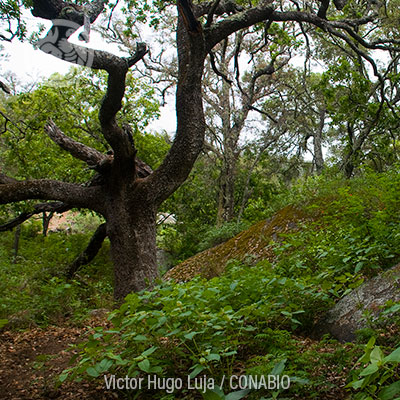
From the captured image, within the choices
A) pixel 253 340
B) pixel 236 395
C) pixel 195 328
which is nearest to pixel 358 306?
pixel 253 340

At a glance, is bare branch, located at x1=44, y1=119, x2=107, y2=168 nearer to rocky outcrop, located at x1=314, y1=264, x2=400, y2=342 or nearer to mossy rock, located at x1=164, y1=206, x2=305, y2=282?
mossy rock, located at x1=164, y1=206, x2=305, y2=282

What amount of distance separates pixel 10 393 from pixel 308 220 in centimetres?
558

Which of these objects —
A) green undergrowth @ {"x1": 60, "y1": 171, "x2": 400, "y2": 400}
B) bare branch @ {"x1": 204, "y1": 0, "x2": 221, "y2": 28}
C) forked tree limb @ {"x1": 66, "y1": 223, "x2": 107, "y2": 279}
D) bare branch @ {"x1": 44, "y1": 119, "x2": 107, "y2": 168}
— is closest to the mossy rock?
forked tree limb @ {"x1": 66, "y1": 223, "x2": 107, "y2": 279}

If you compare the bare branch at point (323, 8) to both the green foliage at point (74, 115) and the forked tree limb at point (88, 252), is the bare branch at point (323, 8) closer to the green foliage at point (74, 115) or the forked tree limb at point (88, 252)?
the forked tree limb at point (88, 252)

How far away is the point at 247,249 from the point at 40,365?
5.65 m

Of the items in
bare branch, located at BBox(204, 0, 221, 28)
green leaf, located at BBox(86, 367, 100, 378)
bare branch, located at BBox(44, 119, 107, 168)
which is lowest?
green leaf, located at BBox(86, 367, 100, 378)

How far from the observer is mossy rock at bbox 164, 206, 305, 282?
7094mm

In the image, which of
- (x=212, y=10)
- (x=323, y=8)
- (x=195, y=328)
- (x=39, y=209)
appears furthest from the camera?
(x=39, y=209)

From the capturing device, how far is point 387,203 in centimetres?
358

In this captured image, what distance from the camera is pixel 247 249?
7.76 meters

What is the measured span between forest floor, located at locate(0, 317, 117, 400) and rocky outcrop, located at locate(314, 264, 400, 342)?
171 centimetres

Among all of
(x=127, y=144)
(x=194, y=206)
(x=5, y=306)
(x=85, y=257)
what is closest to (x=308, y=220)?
(x=127, y=144)

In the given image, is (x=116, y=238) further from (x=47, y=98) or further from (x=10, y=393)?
(x=47, y=98)

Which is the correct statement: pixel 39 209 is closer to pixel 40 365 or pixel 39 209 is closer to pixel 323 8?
pixel 40 365
